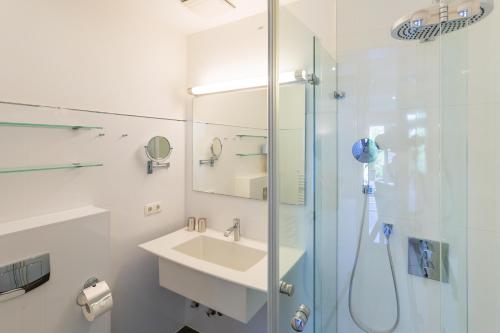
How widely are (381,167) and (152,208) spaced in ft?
5.07

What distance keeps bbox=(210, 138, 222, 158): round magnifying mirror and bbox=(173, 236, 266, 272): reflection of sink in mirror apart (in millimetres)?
650

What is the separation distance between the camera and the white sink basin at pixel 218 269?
128cm

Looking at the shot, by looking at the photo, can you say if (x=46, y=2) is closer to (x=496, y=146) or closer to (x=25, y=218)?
(x=25, y=218)

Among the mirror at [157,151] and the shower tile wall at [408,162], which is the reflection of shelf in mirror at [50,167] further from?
the shower tile wall at [408,162]

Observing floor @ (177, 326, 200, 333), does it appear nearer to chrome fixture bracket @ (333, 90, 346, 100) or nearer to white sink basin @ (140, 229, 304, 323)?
white sink basin @ (140, 229, 304, 323)

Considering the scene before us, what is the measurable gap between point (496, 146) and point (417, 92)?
37 cm

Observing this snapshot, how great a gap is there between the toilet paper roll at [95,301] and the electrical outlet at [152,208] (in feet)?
1.91

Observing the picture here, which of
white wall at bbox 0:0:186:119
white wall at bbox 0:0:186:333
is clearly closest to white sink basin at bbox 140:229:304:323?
white wall at bbox 0:0:186:333

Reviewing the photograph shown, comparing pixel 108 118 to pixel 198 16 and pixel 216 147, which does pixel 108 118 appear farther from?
pixel 198 16

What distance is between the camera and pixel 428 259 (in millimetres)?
1160

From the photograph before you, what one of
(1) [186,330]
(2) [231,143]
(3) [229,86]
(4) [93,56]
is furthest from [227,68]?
(1) [186,330]

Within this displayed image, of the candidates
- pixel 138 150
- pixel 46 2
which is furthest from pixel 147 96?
Answer: pixel 46 2

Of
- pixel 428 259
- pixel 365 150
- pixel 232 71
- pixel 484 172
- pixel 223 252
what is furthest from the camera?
pixel 232 71

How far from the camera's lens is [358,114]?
4.26ft
